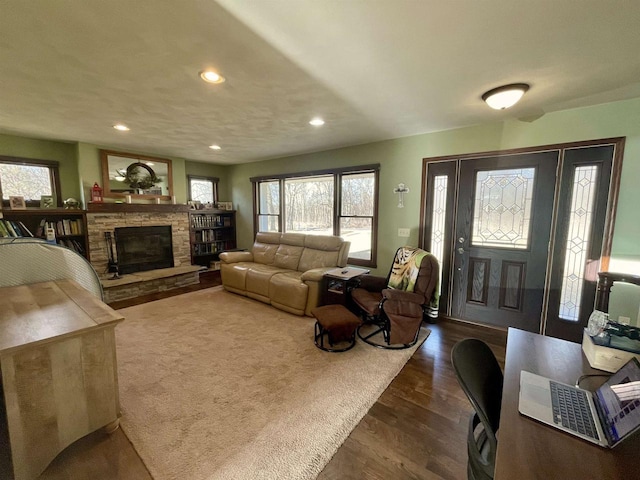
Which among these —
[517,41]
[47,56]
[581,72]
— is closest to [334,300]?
[517,41]

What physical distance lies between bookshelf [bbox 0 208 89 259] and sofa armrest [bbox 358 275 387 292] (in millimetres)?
4271

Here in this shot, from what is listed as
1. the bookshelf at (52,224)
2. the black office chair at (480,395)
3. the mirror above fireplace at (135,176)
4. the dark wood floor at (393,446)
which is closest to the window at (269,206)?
the mirror above fireplace at (135,176)

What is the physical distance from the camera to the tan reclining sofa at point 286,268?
3473 mm

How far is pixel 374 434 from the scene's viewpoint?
1.71 meters

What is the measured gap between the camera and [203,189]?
6.02m

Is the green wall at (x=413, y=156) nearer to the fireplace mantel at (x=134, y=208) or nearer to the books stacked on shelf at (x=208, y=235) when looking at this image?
the fireplace mantel at (x=134, y=208)

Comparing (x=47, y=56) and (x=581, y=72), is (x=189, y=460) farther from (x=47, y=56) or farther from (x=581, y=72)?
(x=581, y=72)

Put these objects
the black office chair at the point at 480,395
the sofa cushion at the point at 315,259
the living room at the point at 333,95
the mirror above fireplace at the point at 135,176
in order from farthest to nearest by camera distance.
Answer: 1. the mirror above fireplace at the point at 135,176
2. the sofa cushion at the point at 315,259
3. the living room at the point at 333,95
4. the black office chair at the point at 480,395

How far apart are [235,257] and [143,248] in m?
1.82

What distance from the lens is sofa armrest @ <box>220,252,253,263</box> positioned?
15.0 feet

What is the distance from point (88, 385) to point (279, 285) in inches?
88.7

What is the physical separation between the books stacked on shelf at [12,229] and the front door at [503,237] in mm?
5706

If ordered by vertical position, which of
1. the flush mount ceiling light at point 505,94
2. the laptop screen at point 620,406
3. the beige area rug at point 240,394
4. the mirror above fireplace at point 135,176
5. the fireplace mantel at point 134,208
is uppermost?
the flush mount ceiling light at point 505,94

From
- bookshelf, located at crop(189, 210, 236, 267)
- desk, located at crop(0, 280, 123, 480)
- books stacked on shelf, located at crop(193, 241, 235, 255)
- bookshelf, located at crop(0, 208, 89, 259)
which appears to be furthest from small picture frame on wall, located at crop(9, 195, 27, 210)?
desk, located at crop(0, 280, 123, 480)
